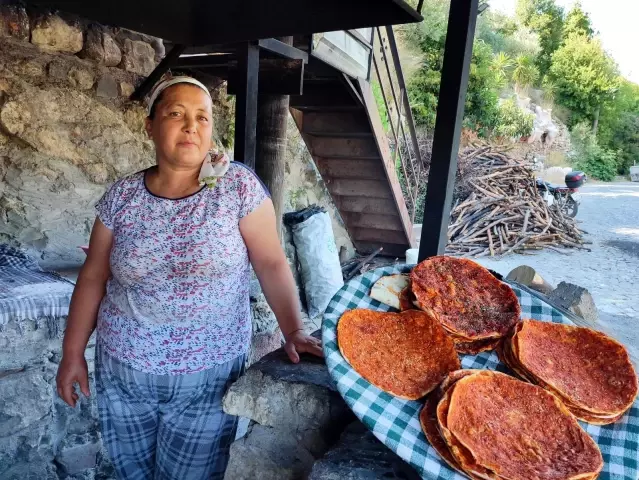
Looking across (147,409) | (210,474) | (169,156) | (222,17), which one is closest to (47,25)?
(222,17)

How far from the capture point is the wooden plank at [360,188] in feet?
19.2

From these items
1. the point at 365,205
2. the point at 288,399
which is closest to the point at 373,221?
the point at 365,205

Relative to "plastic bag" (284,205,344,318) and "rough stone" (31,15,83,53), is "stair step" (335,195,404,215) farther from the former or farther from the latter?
"rough stone" (31,15,83,53)

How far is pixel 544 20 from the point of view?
24.3m

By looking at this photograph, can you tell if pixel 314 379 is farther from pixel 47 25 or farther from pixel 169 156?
pixel 47 25

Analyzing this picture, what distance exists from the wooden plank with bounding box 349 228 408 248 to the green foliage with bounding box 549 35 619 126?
19880 millimetres

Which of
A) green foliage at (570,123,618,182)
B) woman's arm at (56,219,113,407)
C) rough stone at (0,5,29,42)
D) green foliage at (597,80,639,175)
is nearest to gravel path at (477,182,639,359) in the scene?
woman's arm at (56,219,113,407)

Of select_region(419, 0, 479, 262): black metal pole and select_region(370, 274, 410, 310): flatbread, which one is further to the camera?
select_region(419, 0, 479, 262): black metal pole

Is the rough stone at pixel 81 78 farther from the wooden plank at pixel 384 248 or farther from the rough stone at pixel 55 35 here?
the wooden plank at pixel 384 248

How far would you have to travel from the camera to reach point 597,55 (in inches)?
883

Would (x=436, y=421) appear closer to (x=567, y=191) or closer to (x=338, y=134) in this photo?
(x=338, y=134)

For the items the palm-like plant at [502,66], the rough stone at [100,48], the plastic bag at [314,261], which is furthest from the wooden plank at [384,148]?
the palm-like plant at [502,66]

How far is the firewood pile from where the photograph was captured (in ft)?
27.4

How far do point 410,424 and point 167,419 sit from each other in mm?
848
